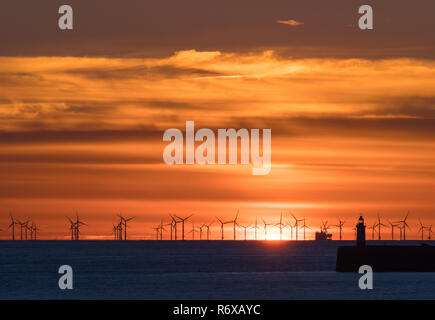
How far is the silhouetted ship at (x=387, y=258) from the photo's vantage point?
134m

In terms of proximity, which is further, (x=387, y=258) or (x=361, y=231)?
(x=387, y=258)

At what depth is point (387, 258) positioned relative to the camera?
5325 inches

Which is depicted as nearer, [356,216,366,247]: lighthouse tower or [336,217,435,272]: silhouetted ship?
[356,216,366,247]: lighthouse tower

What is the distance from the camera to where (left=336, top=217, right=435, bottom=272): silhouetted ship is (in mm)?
133750

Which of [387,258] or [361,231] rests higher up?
[361,231]

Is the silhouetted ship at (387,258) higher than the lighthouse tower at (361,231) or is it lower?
lower

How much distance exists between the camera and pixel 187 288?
115750mm

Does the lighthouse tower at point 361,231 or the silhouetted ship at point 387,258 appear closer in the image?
the lighthouse tower at point 361,231

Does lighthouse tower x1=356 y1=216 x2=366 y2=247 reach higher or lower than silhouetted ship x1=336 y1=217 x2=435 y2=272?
higher

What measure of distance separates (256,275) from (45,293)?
45.2m
